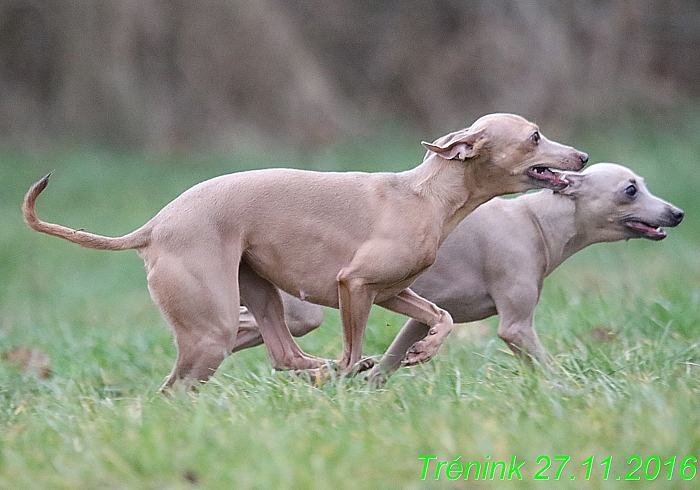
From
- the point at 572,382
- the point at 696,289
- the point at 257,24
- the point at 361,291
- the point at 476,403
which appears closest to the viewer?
the point at 476,403

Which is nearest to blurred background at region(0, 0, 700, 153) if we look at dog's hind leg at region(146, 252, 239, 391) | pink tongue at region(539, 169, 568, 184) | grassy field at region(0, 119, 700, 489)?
grassy field at region(0, 119, 700, 489)

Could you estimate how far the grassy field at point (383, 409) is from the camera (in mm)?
3275

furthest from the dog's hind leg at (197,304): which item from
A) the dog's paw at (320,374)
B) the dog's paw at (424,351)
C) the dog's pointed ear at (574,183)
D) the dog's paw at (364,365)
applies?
the dog's pointed ear at (574,183)

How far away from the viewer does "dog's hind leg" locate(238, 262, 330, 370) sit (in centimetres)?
504

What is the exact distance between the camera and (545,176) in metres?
4.93

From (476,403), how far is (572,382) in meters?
0.56

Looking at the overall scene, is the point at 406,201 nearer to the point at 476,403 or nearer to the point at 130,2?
the point at 476,403

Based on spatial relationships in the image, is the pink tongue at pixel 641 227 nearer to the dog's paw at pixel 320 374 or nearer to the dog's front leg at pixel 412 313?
the dog's front leg at pixel 412 313

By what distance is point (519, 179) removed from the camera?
4.92 m

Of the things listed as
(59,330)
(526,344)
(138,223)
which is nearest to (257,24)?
(138,223)

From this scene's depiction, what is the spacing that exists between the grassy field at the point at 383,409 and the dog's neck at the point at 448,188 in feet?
2.31

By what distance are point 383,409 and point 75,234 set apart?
Result: 1.62 metres

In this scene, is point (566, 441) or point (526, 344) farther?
point (526, 344)

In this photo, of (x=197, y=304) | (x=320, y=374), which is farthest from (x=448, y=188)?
(x=197, y=304)
